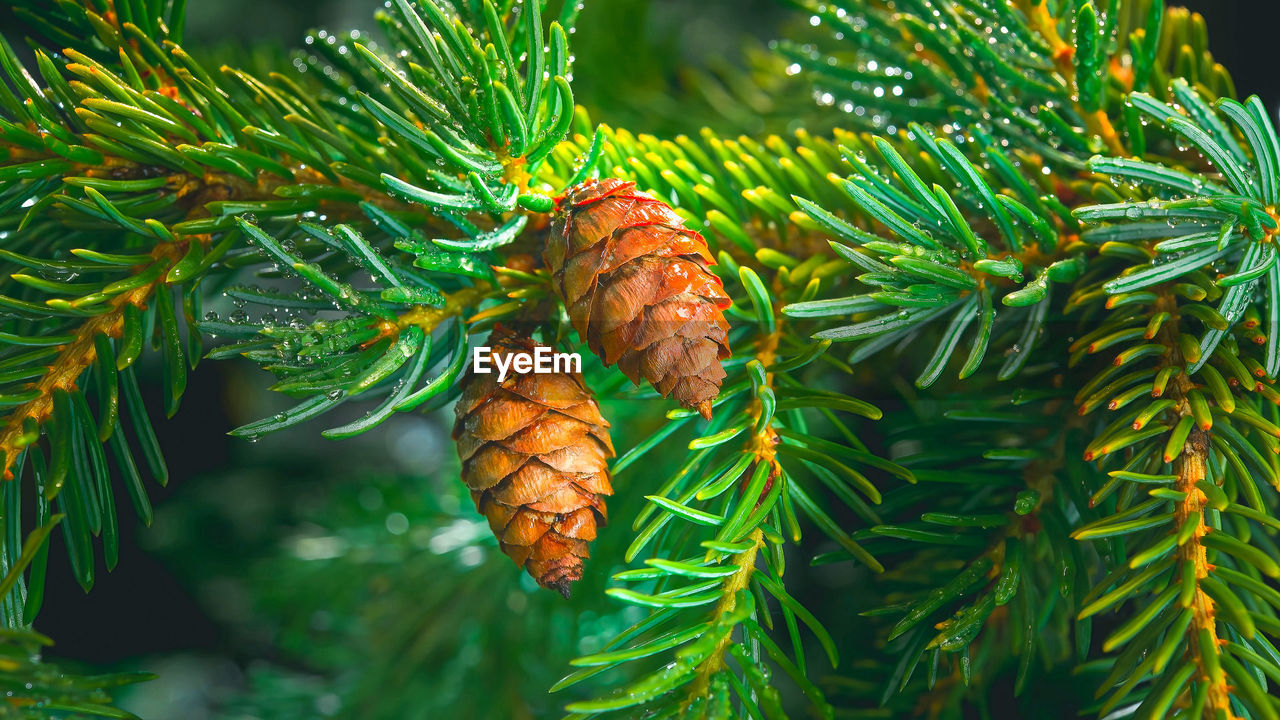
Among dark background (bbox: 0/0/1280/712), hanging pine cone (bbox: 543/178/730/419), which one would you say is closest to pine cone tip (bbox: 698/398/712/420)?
hanging pine cone (bbox: 543/178/730/419)

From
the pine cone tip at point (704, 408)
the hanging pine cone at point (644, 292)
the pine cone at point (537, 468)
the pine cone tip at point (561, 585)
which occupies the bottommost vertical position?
the pine cone tip at point (561, 585)

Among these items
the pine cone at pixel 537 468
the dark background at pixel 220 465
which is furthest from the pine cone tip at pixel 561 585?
the dark background at pixel 220 465

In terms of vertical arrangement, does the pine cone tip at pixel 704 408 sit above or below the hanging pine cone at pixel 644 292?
below

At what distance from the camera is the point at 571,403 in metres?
0.34

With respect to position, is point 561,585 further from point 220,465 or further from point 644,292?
point 220,465

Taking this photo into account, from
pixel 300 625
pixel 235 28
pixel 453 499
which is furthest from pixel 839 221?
pixel 235 28

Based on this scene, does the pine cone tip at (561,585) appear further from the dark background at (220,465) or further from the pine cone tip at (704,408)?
the dark background at (220,465)

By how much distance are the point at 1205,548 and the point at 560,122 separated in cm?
31

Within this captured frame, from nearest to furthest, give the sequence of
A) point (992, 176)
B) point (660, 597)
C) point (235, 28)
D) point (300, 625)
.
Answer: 1. point (660, 597)
2. point (992, 176)
3. point (300, 625)
4. point (235, 28)

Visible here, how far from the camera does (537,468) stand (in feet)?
1.06

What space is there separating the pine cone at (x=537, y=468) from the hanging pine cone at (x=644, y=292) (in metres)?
0.03

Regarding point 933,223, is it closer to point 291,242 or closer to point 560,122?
point 560,122

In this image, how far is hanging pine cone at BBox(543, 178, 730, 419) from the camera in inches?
12.1

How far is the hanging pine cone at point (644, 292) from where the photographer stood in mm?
308
